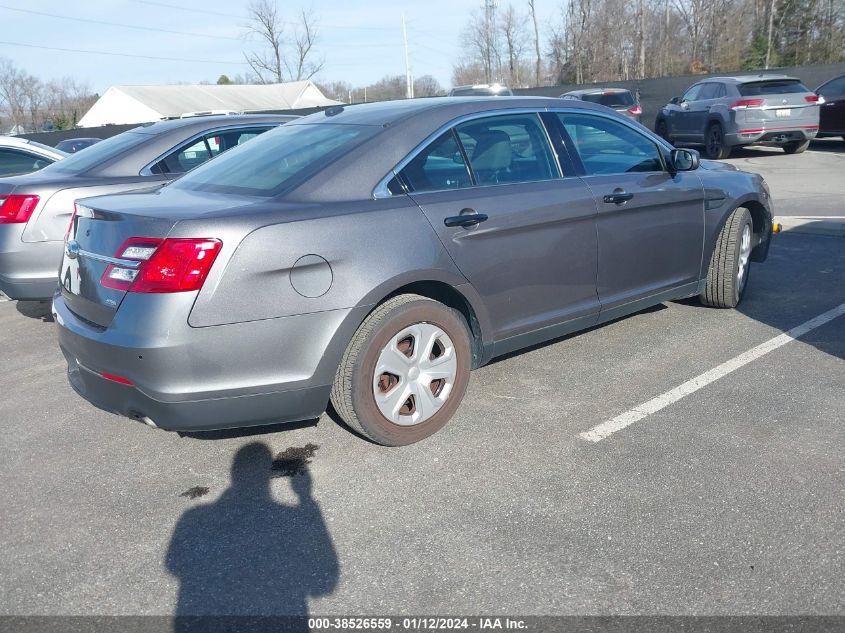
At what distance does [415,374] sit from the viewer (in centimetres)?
382

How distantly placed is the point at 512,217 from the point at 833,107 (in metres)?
16.3

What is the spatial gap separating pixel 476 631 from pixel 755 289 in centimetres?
484

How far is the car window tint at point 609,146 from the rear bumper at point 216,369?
6.60 ft

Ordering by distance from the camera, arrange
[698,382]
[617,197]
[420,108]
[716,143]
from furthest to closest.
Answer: [716,143] → [617,197] → [698,382] → [420,108]

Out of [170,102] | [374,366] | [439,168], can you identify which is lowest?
[374,366]

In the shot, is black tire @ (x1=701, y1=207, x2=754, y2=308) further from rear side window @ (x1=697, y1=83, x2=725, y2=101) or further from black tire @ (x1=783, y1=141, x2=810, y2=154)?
black tire @ (x1=783, y1=141, x2=810, y2=154)

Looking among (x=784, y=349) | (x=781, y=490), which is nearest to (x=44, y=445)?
(x=781, y=490)

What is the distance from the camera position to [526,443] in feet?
12.5

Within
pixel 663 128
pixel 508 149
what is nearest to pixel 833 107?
pixel 663 128

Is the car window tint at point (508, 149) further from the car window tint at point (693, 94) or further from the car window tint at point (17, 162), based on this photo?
the car window tint at point (693, 94)

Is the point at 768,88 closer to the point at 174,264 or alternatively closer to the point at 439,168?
the point at 439,168

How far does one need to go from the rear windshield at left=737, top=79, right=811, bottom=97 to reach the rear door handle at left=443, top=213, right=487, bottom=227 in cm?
1375

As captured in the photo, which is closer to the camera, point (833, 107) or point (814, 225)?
point (814, 225)

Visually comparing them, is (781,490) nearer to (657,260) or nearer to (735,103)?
(657,260)
